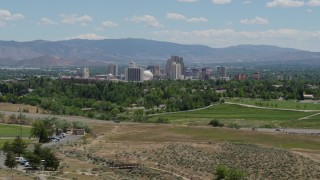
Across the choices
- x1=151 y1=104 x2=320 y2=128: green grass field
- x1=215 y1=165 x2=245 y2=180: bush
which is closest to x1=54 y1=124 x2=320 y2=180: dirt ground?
x1=215 y1=165 x2=245 y2=180: bush

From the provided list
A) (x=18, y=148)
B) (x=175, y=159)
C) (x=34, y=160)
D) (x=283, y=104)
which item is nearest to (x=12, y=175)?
(x=34, y=160)

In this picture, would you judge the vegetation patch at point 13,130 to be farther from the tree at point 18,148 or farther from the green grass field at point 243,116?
the green grass field at point 243,116

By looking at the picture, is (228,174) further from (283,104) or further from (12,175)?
(283,104)

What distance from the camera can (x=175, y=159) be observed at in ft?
226

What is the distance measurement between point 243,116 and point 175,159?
229 feet

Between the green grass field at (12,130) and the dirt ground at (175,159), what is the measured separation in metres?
13.4

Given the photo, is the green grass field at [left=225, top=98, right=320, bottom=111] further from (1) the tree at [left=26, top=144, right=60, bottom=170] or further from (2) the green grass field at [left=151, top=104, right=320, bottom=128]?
(1) the tree at [left=26, top=144, right=60, bottom=170]

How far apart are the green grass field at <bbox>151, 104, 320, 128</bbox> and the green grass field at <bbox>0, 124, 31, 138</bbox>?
33.1 metres

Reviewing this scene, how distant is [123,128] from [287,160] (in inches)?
1704

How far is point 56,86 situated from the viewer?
7800 inches

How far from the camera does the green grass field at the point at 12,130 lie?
96.0 m

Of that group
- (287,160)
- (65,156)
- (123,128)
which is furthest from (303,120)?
(65,156)

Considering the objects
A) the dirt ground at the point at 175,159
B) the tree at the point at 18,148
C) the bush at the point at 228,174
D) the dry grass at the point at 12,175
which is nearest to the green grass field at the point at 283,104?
the dirt ground at the point at 175,159

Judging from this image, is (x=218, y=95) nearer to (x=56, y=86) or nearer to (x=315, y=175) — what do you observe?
(x=56, y=86)
